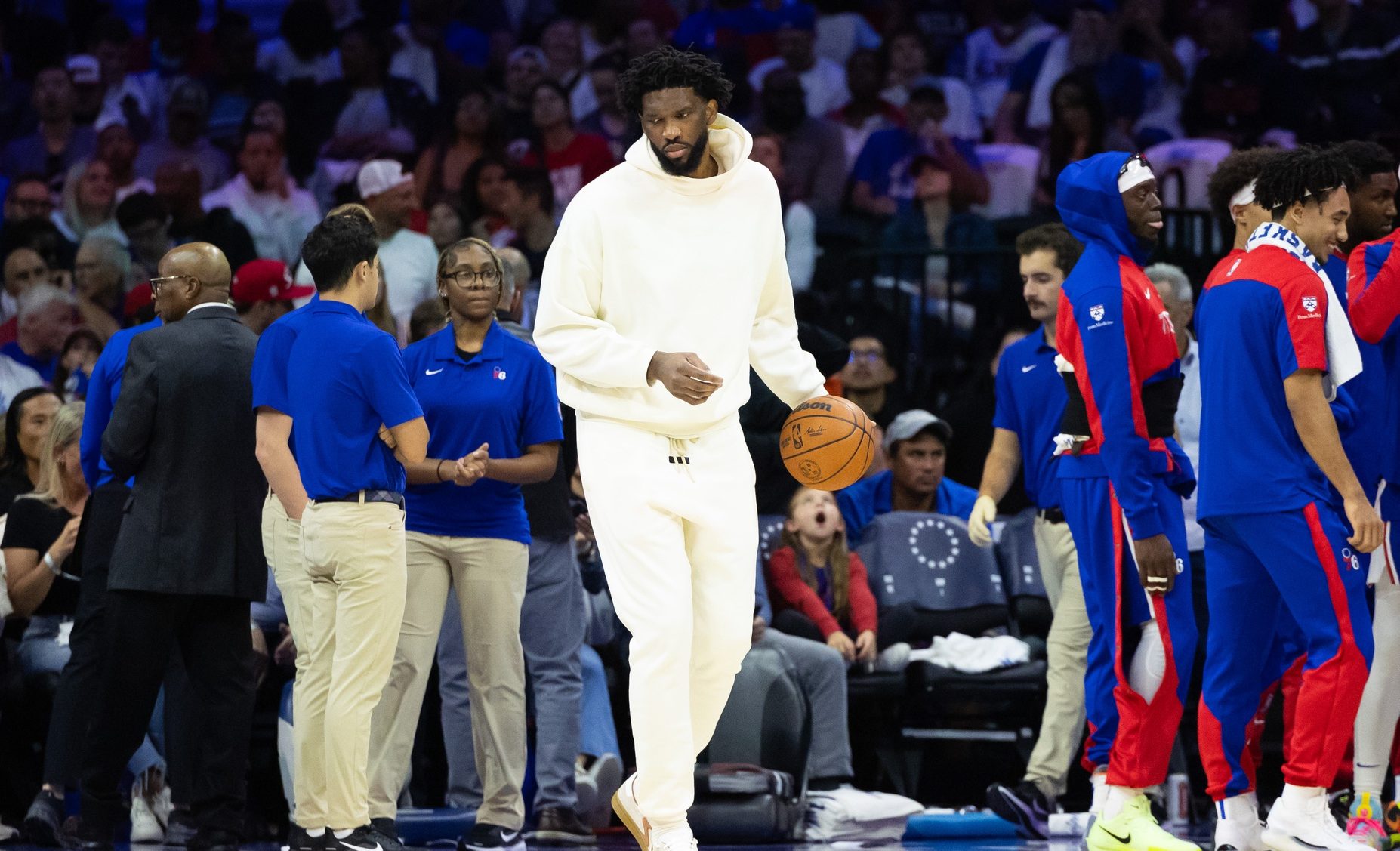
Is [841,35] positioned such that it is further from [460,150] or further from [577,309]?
[577,309]

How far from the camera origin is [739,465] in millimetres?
5410

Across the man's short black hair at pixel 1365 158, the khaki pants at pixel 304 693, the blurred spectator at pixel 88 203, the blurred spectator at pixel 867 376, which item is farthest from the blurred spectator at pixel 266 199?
the man's short black hair at pixel 1365 158

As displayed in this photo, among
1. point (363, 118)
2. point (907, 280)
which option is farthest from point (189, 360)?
point (363, 118)

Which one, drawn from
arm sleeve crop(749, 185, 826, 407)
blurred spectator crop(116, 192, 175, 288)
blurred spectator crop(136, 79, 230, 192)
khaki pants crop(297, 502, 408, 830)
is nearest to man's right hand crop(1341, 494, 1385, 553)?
arm sleeve crop(749, 185, 826, 407)

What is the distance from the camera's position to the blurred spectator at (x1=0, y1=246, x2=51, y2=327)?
1046cm

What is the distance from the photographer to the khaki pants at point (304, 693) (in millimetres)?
6047

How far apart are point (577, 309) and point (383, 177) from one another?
5.03m

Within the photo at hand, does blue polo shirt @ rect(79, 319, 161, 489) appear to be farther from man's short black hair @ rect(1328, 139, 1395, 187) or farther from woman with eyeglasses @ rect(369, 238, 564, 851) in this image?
man's short black hair @ rect(1328, 139, 1395, 187)

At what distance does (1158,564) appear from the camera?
5.96m

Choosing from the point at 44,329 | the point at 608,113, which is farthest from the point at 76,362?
the point at 608,113

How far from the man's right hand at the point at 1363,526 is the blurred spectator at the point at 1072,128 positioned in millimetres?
5851

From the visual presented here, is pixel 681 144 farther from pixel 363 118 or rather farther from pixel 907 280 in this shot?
pixel 363 118

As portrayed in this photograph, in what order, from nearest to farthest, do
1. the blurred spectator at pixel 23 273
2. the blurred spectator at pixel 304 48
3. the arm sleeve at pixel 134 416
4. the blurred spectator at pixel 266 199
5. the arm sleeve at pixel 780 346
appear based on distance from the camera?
the arm sleeve at pixel 780 346, the arm sleeve at pixel 134 416, the blurred spectator at pixel 23 273, the blurred spectator at pixel 266 199, the blurred spectator at pixel 304 48

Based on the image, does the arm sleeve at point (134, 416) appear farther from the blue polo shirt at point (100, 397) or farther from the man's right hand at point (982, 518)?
the man's right hand at point (982, 518)
